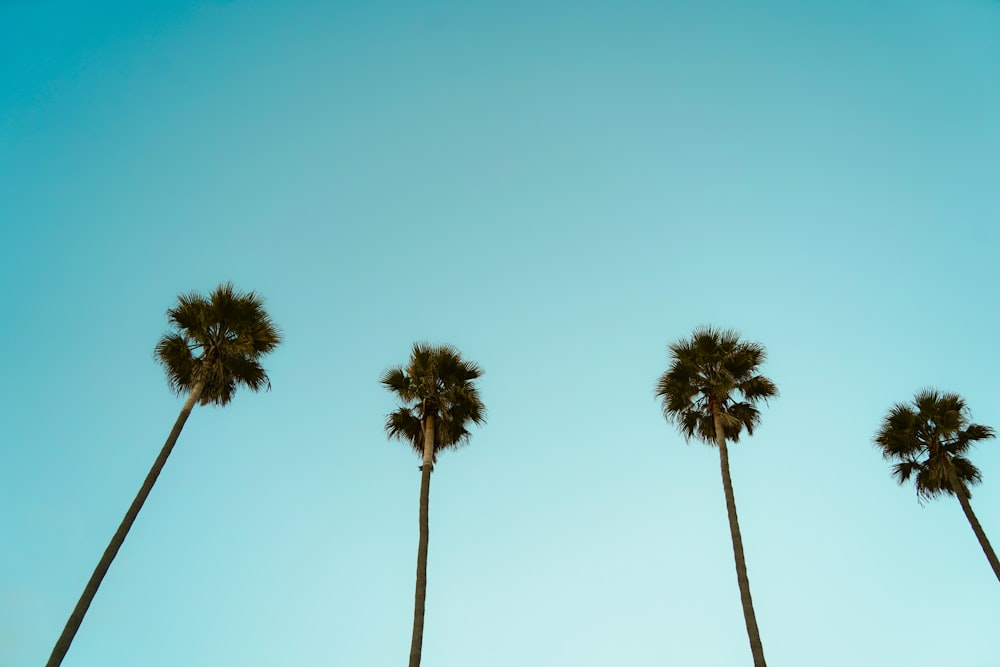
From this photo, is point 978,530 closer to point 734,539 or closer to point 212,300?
point 734,539

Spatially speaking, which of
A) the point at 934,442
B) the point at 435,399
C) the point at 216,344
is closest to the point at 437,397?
the point at 435,399

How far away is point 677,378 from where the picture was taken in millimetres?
22391

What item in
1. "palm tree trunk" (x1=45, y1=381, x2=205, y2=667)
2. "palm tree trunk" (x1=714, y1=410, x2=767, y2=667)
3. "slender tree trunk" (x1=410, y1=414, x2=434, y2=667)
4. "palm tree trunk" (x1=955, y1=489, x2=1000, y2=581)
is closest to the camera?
"palm tree trunk" (x1=45, y1=381, x2=205, y2=667)

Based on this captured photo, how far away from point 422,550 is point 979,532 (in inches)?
749

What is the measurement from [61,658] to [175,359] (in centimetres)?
900

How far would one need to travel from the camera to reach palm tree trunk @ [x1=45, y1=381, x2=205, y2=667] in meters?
14.1

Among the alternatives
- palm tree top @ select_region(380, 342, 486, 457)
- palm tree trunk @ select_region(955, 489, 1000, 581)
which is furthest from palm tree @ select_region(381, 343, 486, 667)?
palm tree trunk @ select_region(955, 489, 1000, 581)

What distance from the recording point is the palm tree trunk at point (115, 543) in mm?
14141

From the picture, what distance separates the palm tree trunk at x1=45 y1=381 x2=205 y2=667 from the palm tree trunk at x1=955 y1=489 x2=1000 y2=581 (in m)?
25.6

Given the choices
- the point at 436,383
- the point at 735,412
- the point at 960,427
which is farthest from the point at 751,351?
the point at 436,383

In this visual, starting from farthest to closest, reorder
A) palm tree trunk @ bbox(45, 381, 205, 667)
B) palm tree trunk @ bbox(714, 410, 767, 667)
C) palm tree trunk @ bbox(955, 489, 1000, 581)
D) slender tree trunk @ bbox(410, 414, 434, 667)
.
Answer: palm tree trunk @ bbox(955, 489, 1000, 581) → palm tree trunk @ bbox(714, 410, 767, 667) → slender tree trunk @ bbox(410, 414, 434, 667) → palm tree trunk @ bbox(45, 381, 205, 667)

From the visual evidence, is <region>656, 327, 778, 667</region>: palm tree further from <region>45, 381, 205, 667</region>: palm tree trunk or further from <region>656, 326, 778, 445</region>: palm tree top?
<region>45, 381, 205, 667</region>: palm tree trunk

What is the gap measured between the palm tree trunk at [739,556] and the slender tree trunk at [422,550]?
26.7 feet

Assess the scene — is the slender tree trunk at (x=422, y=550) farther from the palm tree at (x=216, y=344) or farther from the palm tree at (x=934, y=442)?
the palm tree at (x=934, y=442)
